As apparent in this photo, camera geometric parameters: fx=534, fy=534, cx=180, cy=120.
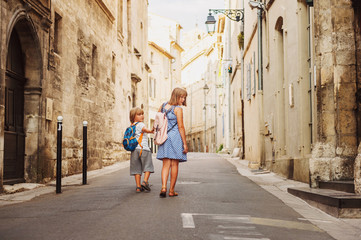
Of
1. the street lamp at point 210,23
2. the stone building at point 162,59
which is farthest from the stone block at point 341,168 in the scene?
the stone building at point 162,59

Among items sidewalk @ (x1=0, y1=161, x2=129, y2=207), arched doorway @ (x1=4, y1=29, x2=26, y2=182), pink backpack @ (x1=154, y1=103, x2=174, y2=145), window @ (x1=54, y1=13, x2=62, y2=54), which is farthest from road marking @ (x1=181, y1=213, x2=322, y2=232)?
window @ (x1=54, y1=13, x2=62, y2=54)

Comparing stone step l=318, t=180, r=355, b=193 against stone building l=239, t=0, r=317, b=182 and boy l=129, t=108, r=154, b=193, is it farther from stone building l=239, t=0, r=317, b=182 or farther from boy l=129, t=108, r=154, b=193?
boy l=129, t=108, r=154, b=193

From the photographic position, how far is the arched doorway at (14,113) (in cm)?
1006

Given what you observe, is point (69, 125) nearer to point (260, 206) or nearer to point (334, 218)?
point (260, 206)

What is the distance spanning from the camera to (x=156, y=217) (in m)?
5.54

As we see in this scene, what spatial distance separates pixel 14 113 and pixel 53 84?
1.62 metres

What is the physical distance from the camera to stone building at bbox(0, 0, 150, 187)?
33.4ft

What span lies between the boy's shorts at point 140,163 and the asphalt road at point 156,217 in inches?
20.1

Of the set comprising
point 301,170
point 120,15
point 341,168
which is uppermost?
point 120,15

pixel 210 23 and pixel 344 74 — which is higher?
pixel 210 23

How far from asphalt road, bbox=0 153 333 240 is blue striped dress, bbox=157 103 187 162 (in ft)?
1.94

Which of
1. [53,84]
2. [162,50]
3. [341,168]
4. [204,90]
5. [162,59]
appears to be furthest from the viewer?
[204,90]

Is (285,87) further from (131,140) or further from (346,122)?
(131,140)

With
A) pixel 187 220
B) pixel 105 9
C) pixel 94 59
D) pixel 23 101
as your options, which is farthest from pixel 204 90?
pixel 187 220
